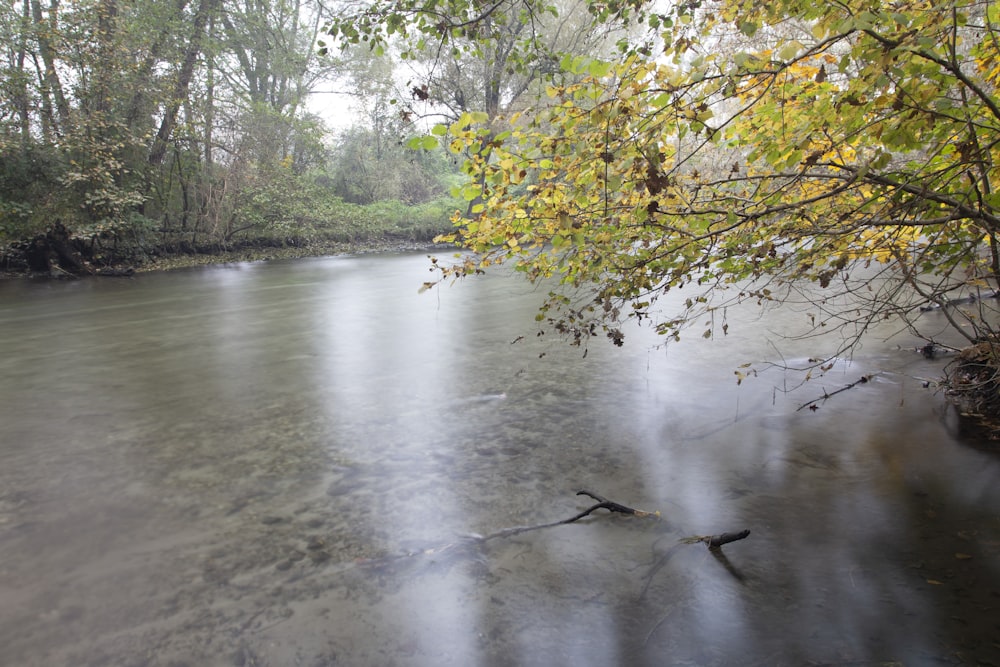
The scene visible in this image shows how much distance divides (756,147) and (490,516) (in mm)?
2744

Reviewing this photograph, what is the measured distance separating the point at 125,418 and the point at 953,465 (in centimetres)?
705

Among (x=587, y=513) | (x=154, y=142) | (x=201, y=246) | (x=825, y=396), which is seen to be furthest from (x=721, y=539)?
(x=201, y=246)

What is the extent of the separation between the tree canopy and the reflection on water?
131 cm

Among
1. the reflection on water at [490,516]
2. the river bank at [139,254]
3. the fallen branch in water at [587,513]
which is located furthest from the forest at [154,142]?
the fallen branch in water at [587,513]

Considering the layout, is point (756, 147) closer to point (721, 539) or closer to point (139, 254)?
point (721, 539)

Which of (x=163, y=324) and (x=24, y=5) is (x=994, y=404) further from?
(x=24, y=5)

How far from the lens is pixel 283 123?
79.0 ft

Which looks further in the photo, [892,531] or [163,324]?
[163,324]

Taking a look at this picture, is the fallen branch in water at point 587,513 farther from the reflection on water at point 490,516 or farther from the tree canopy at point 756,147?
the tree canopy at point 756,147

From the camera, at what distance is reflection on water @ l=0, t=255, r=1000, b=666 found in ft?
9.59

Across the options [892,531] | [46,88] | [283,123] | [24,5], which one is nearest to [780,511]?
[892,531]

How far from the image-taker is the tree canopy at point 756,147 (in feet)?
9.16

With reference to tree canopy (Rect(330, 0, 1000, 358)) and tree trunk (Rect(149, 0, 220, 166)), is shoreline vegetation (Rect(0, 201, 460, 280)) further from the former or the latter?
tree canopy (Rect(330, 0, 1000, 358))

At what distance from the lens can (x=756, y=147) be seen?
3.58m
